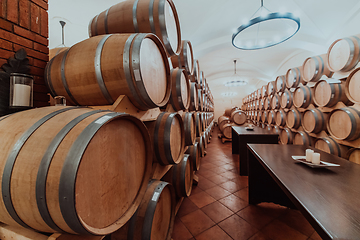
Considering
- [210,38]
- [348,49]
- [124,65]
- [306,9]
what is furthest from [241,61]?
[124,65]

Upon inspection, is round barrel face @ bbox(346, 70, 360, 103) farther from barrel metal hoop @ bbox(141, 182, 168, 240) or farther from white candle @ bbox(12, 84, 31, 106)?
white candle @ bbox(12, 84, 31, 106)

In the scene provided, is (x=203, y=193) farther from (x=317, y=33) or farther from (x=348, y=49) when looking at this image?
(x=317, y=33)

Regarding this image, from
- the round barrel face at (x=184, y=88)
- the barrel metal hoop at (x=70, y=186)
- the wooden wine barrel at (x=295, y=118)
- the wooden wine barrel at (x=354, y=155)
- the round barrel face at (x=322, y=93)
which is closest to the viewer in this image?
the barrel metal hoop at (x=70, y=186)

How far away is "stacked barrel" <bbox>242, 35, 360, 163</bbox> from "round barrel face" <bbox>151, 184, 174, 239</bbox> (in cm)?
347

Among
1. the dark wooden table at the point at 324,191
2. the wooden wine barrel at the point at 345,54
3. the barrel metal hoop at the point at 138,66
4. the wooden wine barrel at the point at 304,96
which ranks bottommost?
the dark wooden table at the point at 324,191

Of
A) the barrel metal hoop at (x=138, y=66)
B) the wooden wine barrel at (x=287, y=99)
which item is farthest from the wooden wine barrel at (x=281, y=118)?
the barrel metal hoop at (x=138, y=66)

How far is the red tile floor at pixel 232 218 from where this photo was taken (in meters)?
1.93

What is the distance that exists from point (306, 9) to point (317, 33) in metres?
1.01

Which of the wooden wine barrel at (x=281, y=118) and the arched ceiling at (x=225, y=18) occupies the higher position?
the arched ceiling at (x=225, y=18)

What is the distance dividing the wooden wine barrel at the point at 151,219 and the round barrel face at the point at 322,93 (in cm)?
415

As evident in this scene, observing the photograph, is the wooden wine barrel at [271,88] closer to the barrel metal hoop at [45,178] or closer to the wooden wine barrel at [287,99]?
the wooden wine barrel at [287,99]

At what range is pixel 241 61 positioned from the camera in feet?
31.3

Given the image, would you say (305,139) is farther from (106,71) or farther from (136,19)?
(106,71)

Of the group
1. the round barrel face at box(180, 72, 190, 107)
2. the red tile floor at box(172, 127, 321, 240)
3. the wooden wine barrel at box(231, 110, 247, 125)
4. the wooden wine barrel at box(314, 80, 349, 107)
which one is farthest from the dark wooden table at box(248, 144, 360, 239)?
the wooden wine barrel at box(231, 110, 247, 125)
